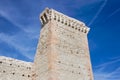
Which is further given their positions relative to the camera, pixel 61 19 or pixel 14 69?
pixel 61 19

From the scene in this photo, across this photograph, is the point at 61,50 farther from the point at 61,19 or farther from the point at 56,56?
the point at 61,19

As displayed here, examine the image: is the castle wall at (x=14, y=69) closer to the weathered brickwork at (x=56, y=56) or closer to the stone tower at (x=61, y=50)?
the weathered brickwork at (x=56, y=56)

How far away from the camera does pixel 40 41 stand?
19953 mm

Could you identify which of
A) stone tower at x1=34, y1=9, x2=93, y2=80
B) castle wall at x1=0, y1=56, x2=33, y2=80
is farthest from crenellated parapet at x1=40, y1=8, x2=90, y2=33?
castle wall at x1=0, y1=56, x2=33, y2=80

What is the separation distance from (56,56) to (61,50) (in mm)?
1107

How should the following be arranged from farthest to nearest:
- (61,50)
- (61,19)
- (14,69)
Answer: (61,19)
(61,50)
(14,69)

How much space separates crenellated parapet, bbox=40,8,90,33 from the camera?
19.2 m

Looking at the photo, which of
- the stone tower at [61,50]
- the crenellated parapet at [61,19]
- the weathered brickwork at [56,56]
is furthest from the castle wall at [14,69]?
the crenellated parapet at [61,19]

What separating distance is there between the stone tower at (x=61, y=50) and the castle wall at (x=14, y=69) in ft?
3.48

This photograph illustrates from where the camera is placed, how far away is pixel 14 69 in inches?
663

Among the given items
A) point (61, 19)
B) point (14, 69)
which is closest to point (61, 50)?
point (61, 19)

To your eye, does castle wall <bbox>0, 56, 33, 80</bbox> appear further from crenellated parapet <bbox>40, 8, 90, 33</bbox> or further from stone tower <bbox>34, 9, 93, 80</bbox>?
crenellated parapet <bbox>40, 8, 90, 33</bbox>

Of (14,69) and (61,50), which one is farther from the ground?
(61,50)

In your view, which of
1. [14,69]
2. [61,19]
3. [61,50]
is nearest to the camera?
[14,69]
